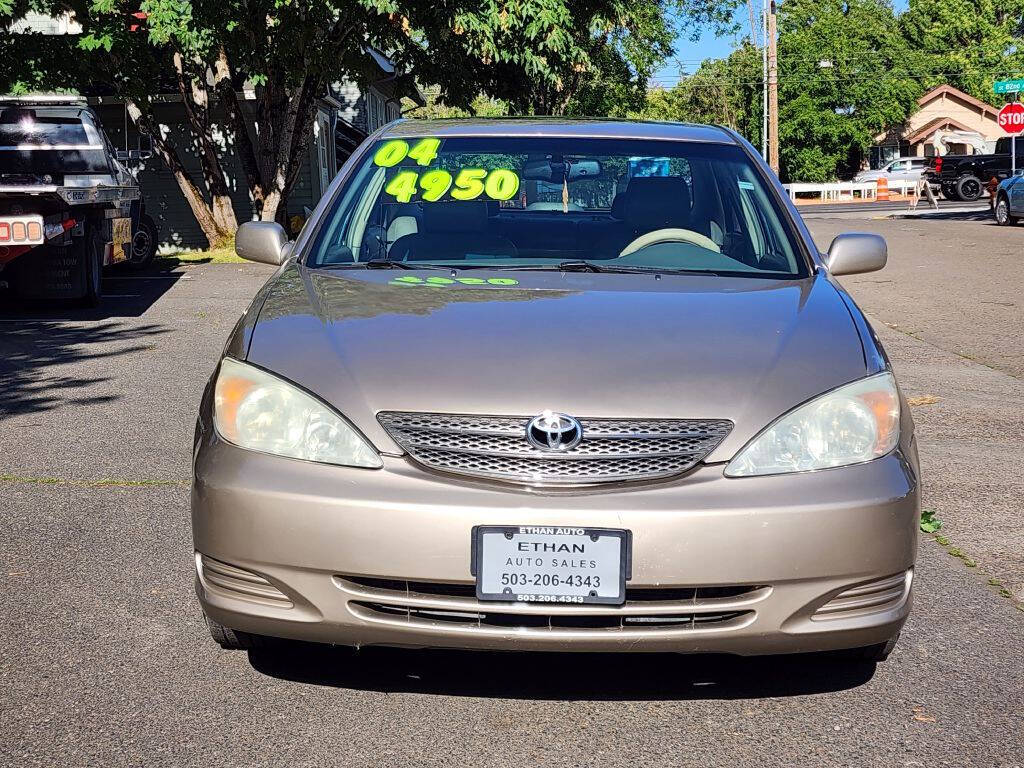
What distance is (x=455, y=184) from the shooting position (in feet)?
15.4

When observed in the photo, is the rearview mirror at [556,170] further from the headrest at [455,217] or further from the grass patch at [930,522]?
the grass patch at [930,522]

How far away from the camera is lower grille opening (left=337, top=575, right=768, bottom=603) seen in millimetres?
3016

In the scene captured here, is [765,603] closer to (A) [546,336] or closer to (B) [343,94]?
(A) [546,336]

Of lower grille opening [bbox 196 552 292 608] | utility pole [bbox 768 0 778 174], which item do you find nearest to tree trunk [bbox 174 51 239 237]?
lower grille opening [bbox 196 552 292 608]

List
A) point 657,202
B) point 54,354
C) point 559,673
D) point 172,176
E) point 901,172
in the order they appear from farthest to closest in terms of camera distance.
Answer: point 901,172
point 172,176
point 54,354
point 657,202
point 559,673

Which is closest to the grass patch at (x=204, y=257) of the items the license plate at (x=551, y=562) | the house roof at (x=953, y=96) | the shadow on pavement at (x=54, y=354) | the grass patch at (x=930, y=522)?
the shadow on pavement at (x=54, y=354)

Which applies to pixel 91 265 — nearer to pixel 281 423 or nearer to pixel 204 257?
pixel 204 257

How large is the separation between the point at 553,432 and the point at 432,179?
6.40 ft

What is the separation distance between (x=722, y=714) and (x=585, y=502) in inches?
31.4

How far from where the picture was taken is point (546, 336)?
3400 millimetres

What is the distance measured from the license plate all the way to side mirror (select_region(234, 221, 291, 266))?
1936 mm

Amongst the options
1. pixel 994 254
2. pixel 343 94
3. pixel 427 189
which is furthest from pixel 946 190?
pixel 427 189

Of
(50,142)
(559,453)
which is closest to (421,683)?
(559,453)

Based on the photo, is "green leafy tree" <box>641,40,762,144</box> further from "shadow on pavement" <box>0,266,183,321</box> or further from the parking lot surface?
the parking lot surface
